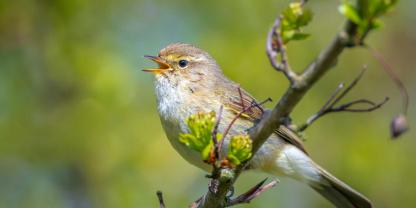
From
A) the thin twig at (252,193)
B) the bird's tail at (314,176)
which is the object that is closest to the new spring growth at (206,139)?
the thin twig at (252,193)

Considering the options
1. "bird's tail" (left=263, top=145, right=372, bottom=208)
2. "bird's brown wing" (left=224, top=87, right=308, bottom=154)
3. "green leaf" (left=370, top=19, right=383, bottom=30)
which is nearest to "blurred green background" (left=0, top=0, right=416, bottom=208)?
"bird's tail" (left=263, top=145, right=372, bottom=208)

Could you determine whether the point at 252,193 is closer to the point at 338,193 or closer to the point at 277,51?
the point at 277,51

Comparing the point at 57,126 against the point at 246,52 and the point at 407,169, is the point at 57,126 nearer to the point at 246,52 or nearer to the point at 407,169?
the point at 246,52

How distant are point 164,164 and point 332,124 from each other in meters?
1.57

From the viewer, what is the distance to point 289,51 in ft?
19.4

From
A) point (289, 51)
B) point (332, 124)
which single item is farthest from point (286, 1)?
point (332, 124)

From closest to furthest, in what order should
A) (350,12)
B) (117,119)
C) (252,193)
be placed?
(350,12) → (252,193) → (117,119)

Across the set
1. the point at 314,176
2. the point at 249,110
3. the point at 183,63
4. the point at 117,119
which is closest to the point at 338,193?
the point at 314,176

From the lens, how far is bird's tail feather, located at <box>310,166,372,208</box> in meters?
4.55

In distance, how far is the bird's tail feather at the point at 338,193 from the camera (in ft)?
14.9

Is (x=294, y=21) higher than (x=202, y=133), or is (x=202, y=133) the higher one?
(x=294, y=21)

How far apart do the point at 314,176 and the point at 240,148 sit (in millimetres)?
2566

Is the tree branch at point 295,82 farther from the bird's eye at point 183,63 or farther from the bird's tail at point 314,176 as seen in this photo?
the bird's eye at point 183,63

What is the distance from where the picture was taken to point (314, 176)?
5.02 m
